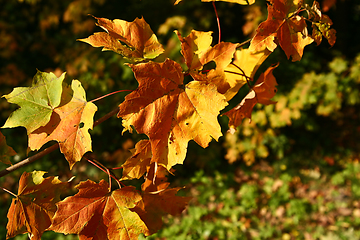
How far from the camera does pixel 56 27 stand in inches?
204

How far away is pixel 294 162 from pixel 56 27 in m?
4.77

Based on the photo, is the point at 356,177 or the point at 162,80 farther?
the point at 356,177

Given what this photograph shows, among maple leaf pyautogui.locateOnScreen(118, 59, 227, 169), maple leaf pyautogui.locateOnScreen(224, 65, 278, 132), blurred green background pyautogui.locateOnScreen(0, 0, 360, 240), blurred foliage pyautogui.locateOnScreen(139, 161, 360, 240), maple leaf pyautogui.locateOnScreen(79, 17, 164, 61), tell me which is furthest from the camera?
blurred green background pyautogui.locateOnScreen(0, 0, 360, 240)

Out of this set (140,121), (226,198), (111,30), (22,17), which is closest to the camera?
(140,121)

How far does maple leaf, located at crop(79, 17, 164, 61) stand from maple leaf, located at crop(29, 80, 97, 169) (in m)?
0.19

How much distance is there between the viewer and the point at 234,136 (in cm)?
423

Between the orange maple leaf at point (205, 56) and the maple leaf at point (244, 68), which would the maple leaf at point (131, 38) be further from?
the maple leaf at point (244, 68)

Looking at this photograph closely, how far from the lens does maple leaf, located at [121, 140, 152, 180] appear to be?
37.1 inches

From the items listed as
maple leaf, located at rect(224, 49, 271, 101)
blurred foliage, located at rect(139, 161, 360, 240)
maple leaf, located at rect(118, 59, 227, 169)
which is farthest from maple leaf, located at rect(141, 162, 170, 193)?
blurred foliage, located at rect(139, 161, 360, 240)

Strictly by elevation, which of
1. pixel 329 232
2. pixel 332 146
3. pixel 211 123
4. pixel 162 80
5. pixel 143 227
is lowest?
pixel 332 146

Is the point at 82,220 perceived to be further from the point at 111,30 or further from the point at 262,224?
the point at 262,224

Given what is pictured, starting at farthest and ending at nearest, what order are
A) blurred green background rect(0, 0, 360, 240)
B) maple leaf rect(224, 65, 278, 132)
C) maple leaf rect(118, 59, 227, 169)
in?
blurred green background rect(0, 0, 360, 240), maple leaf rect(224, 65, 278, 132), maple leaf rect(118, 59, 227, 169)

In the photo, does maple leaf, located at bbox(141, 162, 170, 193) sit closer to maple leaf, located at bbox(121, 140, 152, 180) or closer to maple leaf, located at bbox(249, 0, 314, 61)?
maple leaf, located at bbox(121, 140, 152, 180)

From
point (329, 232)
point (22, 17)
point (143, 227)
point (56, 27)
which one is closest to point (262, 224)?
point (329, 232)
